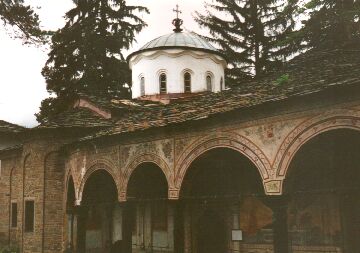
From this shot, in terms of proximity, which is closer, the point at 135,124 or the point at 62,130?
the point at 135,124

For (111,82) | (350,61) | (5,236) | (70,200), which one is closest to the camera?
(350,61)

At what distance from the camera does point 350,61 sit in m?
11.6

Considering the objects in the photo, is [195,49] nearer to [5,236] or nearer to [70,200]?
[70,200]

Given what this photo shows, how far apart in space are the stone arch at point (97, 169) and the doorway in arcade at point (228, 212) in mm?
2297

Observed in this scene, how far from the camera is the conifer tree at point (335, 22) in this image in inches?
647

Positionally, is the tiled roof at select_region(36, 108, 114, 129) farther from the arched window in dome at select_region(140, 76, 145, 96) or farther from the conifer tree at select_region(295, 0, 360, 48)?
the conifer tree at select_region(295, 0, 360, 48)

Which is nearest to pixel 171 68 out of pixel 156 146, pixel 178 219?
pixel 156 146

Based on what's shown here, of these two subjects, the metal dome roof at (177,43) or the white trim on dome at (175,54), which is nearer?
the white trim on dome at (175,54)

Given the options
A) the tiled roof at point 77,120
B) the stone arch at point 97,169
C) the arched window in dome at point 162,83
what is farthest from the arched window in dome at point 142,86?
the stone arch at point 97,169

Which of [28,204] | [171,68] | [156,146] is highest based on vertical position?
[171,68]

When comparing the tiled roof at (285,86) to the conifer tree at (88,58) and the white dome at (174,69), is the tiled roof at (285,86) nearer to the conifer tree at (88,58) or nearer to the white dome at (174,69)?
the white dome at (174,69)

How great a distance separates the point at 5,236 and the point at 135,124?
10744mm

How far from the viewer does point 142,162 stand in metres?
12.8

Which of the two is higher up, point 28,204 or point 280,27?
point 280,27
